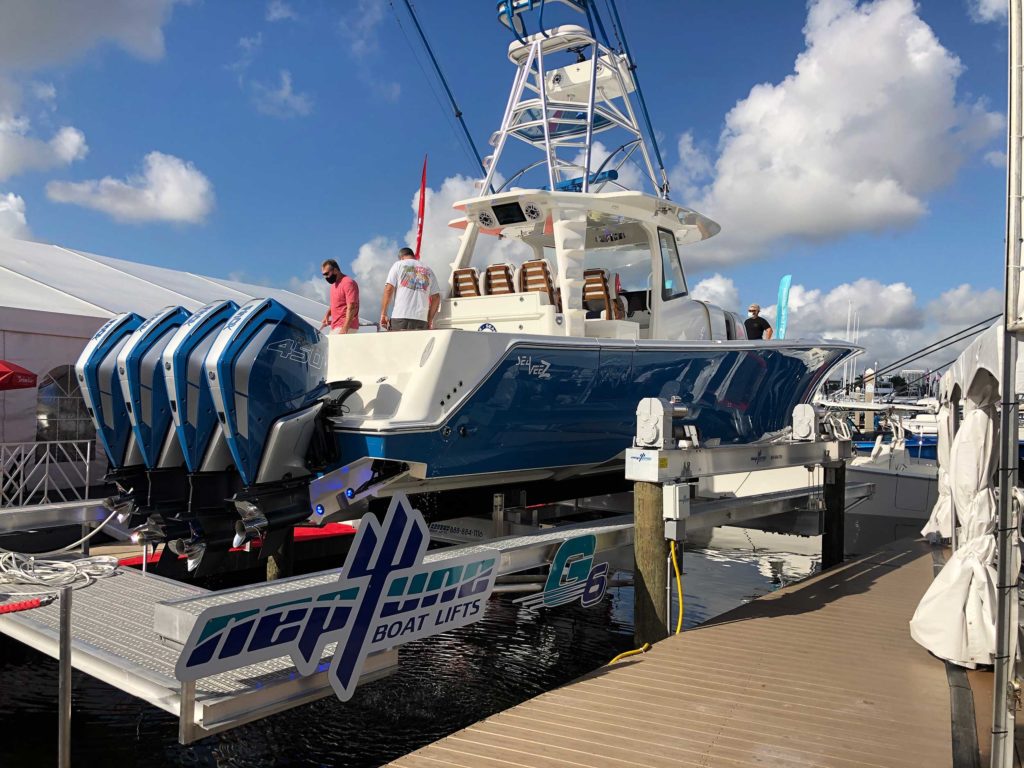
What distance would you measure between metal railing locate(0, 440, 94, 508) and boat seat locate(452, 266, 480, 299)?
432cm

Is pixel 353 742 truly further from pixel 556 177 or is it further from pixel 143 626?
pixel 556 177

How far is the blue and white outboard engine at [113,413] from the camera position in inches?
173

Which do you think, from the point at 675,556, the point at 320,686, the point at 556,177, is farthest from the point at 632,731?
the point at 556,177

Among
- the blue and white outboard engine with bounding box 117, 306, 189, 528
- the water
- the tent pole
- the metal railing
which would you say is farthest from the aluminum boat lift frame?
the metal railing

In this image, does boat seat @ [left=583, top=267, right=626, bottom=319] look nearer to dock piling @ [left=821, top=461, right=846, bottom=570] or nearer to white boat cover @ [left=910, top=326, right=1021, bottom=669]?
dock piling @ [left=821, top=461, right=846, bottom=570]

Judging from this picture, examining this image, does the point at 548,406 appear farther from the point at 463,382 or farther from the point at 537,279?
the point at 537,279

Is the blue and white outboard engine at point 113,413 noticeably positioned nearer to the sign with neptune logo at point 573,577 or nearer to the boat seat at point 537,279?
the sign with neptune logo at point 573,577

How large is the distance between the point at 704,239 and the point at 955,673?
16.2ft

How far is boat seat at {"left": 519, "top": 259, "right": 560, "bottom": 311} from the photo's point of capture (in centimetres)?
627

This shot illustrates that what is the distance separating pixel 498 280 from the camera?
6543 millimetres

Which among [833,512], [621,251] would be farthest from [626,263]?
[833,512]

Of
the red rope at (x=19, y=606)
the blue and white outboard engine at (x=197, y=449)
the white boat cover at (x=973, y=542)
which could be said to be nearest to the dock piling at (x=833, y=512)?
the white boat cover at (x=973, y=542)

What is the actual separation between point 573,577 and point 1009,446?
2707 millimetres

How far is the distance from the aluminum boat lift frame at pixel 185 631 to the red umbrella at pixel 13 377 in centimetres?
341
